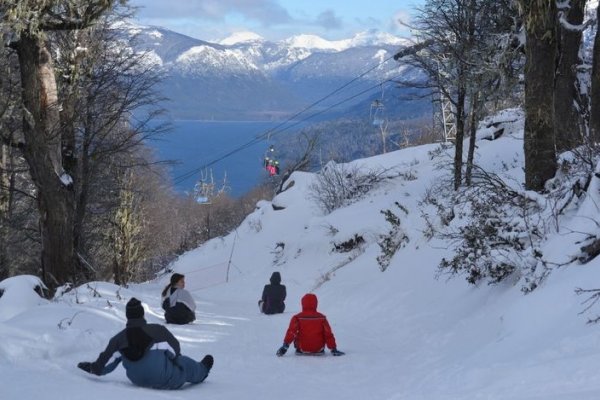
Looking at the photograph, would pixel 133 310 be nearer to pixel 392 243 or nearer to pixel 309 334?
pixel 309 334

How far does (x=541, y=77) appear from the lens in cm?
1021

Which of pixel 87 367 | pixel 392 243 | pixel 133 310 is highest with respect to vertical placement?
pixel 133 310

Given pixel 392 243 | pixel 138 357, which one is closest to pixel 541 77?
pixel 138 357

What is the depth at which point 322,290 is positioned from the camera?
19.1 metres

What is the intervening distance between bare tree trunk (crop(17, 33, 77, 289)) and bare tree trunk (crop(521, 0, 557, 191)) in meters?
7.18

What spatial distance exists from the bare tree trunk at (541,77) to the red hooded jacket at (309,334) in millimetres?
4313

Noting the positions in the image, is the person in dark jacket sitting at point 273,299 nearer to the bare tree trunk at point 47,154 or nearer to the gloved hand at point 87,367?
the bare tree trunk at point 47,154

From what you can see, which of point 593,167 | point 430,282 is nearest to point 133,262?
point 430,282

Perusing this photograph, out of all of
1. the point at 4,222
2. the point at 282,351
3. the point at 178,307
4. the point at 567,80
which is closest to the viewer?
the point at 282,351

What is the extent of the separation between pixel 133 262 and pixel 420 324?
86.9 feet

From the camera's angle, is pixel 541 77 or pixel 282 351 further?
pixel 541 77

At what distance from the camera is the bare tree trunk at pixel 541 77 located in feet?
33.1

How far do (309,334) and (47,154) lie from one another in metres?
4.82

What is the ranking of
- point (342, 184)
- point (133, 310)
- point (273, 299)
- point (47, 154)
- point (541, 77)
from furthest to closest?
point (342, 184) < point (273, 299) < point (47, 154) < point (541, 77) < point (133, 310)
